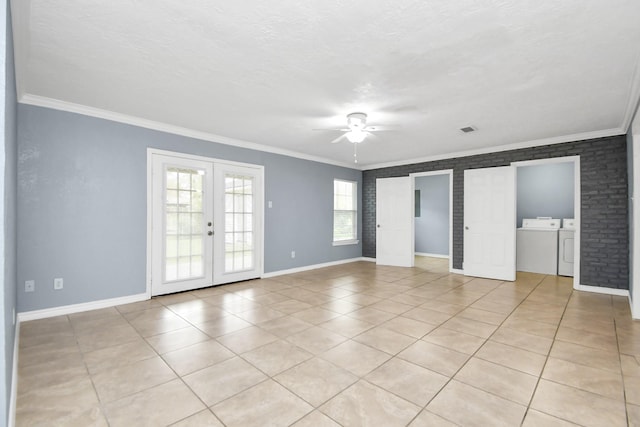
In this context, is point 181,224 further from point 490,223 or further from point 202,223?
point 490,223

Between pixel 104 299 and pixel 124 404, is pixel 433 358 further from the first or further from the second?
pixel 104 299

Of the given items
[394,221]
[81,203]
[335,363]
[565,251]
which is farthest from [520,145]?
[81,203]

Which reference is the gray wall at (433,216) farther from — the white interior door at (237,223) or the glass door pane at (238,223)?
the glass door pane at (238,223)

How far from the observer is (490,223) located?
5680 millimetres

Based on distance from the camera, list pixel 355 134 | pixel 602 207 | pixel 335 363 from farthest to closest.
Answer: pixel 602 207 < pixel 355 134 < pixel 335 363

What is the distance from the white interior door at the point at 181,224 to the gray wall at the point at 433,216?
244 inches

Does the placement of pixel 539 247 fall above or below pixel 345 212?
below

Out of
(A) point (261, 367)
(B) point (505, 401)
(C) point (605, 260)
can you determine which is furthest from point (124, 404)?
(C) point (605, 260)

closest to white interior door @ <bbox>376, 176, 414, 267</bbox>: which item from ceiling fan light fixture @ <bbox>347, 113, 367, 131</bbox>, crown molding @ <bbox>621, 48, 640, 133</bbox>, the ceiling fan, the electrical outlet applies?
the ceiling fan

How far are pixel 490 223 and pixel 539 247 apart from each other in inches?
56.0

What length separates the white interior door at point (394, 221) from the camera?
22.4ft

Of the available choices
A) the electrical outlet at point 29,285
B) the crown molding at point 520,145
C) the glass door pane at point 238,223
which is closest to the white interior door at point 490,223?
the crown molding at point 520,145

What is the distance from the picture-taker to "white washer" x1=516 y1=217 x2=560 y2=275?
19.5 feet

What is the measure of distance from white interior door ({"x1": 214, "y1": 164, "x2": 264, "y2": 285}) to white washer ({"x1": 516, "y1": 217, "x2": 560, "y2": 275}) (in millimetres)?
5493
